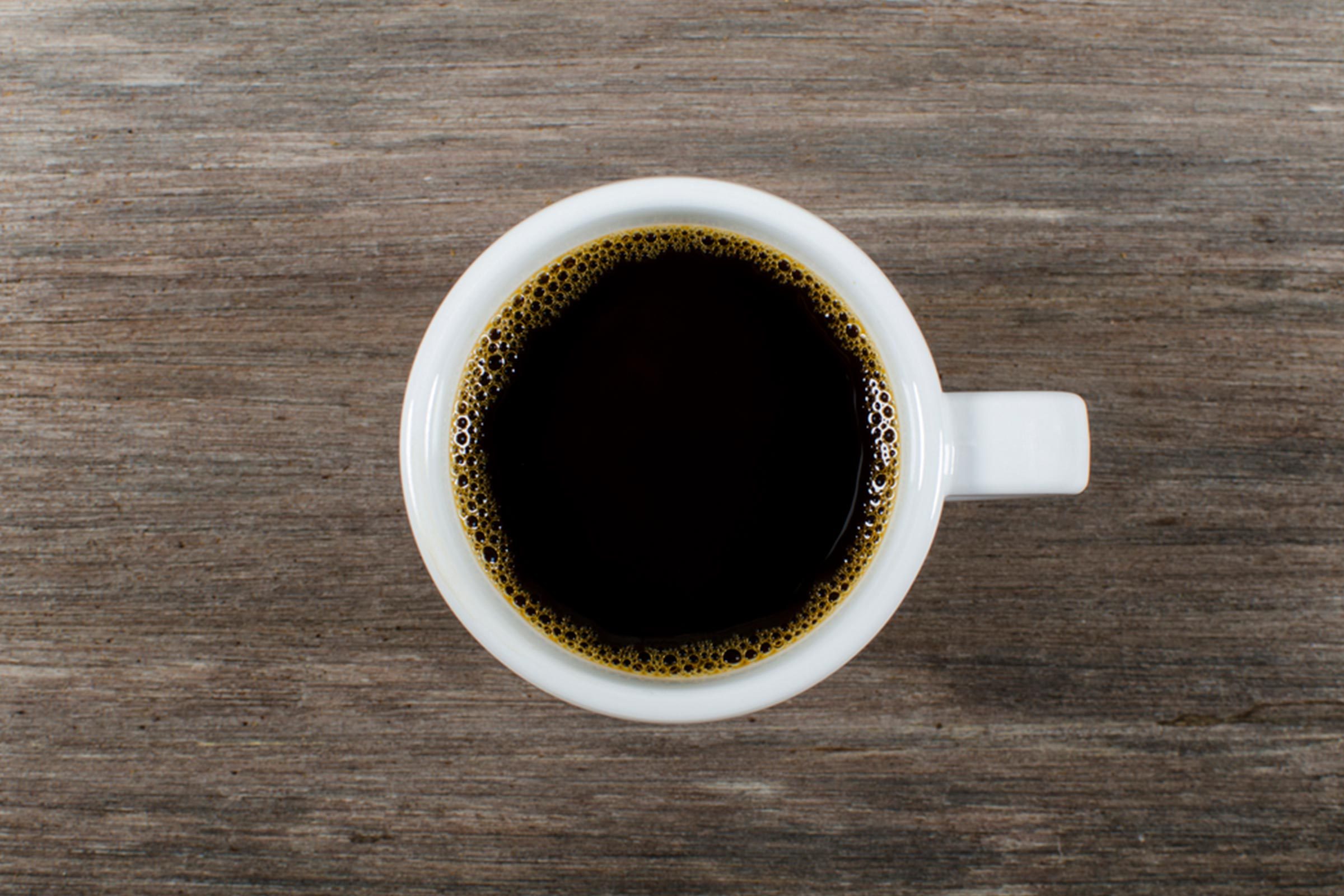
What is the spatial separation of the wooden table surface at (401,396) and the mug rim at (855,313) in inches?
8.4

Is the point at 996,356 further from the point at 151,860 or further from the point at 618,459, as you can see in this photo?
the point at 151,860

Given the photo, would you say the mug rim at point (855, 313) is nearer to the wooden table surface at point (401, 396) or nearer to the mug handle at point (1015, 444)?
the mug handle at point (1015, 444)

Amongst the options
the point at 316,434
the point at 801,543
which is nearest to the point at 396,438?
the point at 316,434

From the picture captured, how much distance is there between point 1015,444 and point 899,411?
0.07 meters

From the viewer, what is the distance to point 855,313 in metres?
0.52

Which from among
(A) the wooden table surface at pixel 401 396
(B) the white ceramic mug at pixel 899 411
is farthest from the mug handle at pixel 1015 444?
(A) the wooden table surface at pixel 401 396

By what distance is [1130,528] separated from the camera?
28.5 inches

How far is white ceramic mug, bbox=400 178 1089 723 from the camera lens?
19.4 inches

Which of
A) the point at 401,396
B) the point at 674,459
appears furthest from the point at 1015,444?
the point at 401,396

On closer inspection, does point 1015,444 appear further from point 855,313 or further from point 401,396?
point 401,396

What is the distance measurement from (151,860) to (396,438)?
44 centimetres

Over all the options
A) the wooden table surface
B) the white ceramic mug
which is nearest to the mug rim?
the white ceramic mug

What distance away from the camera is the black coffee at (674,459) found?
582 millimetres

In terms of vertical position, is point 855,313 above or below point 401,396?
above
